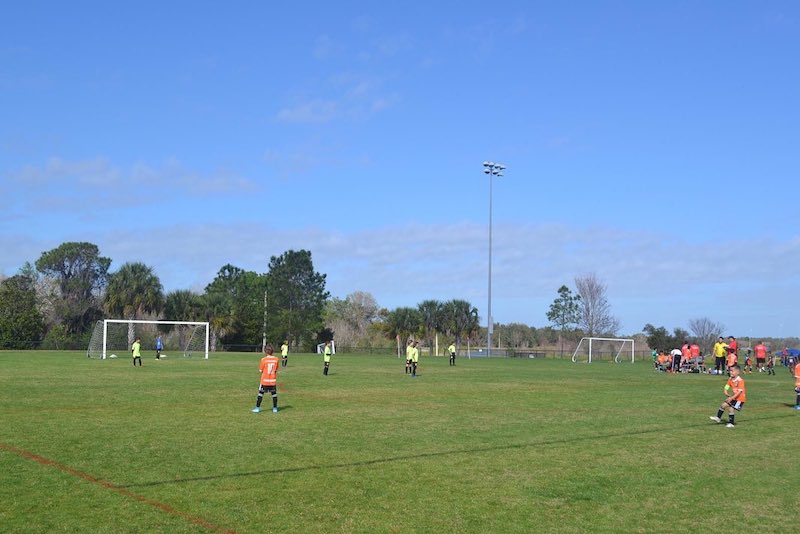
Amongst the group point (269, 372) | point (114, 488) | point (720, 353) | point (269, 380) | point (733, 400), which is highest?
point (720, 353)

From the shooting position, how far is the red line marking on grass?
8.55 meters

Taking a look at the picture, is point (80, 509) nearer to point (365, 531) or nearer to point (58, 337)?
point (365, 531)

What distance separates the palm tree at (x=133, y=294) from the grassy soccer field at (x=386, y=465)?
66.5 meters

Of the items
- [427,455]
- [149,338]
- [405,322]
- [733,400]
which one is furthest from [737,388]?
[405,322]

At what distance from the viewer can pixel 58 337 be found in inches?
3214

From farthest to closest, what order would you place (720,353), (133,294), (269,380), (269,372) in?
(133,294), (720,353), (269,372), (269,380)

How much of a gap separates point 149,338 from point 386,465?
66621 mm

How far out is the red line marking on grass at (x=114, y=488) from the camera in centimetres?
855

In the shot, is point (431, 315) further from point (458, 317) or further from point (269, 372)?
point (269, 372)

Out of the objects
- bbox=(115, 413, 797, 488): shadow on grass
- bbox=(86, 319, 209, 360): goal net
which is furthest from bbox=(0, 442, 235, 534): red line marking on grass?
bbox=(86, 319, 209, 360): goal net

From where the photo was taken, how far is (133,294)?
8694 centimetres

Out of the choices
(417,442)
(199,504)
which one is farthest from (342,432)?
(199,504)

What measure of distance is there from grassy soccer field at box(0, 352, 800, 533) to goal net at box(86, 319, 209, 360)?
4123 cm

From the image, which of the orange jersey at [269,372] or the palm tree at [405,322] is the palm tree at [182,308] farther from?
the orange jersey at [269,372]
